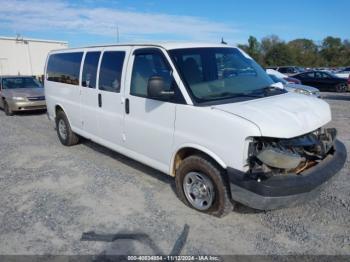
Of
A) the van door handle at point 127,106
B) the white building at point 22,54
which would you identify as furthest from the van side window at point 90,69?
the white building at point 22,54

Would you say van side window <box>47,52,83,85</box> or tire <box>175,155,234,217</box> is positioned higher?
van side window <box>47,52,83,85</box>

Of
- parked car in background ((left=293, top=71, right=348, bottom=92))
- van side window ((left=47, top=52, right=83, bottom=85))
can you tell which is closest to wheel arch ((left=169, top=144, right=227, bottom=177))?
van side window ((left=47, top=52, right=83, bottom=85))

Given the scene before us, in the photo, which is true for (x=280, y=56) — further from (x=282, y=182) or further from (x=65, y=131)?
(x=282, y=182)

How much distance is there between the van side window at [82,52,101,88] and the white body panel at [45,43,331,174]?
119 millimetres

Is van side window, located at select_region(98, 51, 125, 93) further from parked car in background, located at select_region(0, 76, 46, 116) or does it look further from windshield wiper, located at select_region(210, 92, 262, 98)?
parked car in background, located at select_region(0, 76, 46, 116)

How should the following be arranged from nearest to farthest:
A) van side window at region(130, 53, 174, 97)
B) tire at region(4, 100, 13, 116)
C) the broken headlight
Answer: the broken headlight, van side window at region(130, 53, 174, 97), tire at region(4, 100, 13, 116)

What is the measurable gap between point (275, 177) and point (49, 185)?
3.51m

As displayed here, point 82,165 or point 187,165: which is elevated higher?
point 187,165

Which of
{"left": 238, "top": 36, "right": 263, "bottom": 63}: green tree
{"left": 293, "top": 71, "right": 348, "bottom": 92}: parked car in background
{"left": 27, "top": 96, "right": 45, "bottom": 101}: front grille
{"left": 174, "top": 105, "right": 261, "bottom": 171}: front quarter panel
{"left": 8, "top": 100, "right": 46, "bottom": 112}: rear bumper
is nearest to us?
{"left": 174, "top": 105, "right": 261, "bottom": 171}: front quarter panel

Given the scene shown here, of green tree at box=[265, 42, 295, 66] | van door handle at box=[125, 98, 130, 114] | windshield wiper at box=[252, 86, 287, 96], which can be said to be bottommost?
green tree at box=[265, 42, 295, 66]

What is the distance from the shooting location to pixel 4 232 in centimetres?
388

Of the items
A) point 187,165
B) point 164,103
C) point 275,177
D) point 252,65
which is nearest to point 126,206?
point 187,165

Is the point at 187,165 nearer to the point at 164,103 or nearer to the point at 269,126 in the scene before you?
the point at 164,103

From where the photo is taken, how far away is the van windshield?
4.12m
